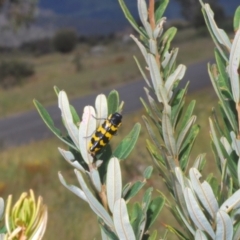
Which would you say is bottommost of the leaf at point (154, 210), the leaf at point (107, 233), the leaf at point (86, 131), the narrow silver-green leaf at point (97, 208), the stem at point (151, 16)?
the leaf at point (154, 210)

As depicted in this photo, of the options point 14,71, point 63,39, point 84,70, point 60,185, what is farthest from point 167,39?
point 63,39

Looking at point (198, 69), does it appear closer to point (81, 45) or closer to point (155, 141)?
point (81, 45)

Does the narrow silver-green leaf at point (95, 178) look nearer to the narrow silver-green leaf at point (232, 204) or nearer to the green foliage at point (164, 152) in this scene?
the green foliage at point (164, 152)

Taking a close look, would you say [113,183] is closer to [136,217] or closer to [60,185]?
[136,217]

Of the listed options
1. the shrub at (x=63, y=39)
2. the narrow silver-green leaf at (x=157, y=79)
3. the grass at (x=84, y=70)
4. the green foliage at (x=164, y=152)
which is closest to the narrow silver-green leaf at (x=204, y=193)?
the green foliage at (x=164, y=152)

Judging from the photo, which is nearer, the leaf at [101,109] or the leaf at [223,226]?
the leaf at [223,226]

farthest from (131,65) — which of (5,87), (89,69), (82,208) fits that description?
(82,208)
